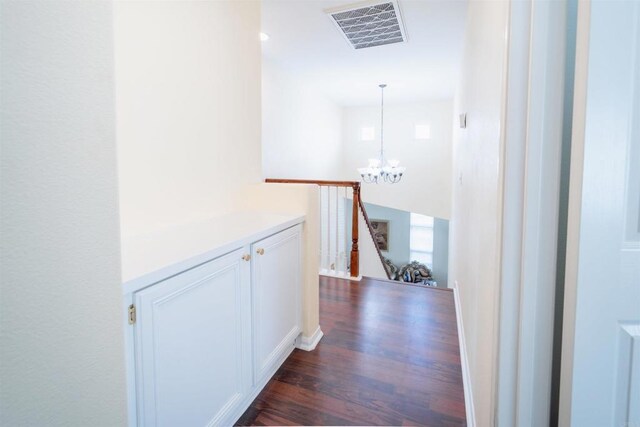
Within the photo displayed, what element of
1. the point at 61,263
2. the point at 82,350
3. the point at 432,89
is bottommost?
the point at 82,350

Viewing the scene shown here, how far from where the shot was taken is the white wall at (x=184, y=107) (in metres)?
1.49

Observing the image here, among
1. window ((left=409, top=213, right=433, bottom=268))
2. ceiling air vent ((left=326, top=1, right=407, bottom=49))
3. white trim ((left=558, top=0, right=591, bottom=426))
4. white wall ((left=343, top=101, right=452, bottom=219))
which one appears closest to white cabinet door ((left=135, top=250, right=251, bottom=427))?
white trim ((left=558, top=0, right=591, bottom=426))

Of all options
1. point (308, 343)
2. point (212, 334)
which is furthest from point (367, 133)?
point (212, 334)

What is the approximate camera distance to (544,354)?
3.05 ft

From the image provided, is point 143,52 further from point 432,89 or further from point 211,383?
point 432,89

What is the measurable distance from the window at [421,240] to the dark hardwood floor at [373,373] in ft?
20.2

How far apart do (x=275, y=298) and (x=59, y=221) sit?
52.8 inches

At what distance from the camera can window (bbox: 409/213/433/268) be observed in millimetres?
8891

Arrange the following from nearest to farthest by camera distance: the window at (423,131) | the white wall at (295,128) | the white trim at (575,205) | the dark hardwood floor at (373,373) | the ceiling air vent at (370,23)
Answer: the white trim at (575,205) < the dark hardwood floor at (373,373) < the ceiling air vent at (370,23) < the white wall at (295,128) < the window at (423,131)

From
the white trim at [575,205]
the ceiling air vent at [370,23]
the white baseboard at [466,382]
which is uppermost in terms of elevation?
the ceiling air vent at [370,23]

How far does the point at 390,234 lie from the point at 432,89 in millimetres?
4531

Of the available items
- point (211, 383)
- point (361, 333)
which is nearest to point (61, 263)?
point (211, 383)

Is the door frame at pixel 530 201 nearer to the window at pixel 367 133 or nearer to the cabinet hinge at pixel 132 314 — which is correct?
the cabinet hinge at pixel 132 314

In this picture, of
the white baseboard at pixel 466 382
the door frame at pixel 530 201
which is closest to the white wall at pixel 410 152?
the white baseboard at pixel 466 382
